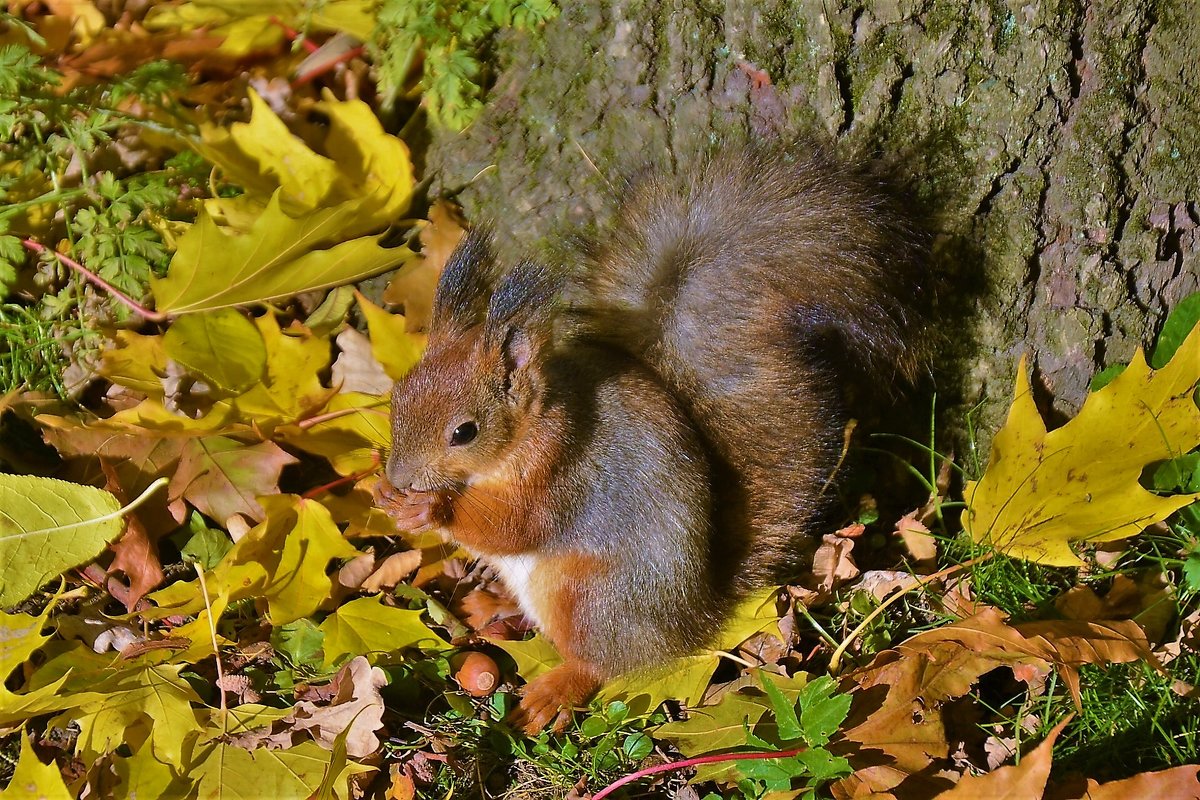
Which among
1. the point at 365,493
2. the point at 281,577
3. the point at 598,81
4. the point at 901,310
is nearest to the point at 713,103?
the point at 598,81

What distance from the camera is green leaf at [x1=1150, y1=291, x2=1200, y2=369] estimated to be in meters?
1.88

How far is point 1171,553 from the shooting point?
5.92ft

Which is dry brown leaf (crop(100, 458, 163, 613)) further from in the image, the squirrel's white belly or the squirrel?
the squirrel's white belly

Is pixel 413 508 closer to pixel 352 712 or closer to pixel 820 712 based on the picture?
pixel 352 712

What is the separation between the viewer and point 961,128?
1766mm

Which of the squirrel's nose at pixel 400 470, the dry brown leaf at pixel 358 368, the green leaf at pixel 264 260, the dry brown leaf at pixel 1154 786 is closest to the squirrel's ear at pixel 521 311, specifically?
the squirrel's nose at pixel 400 470

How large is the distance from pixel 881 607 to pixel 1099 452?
18.0 inches

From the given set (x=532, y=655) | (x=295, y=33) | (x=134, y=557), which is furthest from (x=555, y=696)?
(x=295, y=33)

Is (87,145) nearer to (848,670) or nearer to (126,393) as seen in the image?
(126,393)

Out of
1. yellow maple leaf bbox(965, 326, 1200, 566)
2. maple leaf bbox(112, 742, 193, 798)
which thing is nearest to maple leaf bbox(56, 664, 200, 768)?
maple leaf bbox(112, 742, 193, 798)

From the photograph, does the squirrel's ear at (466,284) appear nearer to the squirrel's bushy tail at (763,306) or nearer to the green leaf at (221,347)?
the squirrel's bushy tail at (763,306)

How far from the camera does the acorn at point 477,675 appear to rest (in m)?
1.82

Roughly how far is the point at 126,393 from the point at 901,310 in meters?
1.60

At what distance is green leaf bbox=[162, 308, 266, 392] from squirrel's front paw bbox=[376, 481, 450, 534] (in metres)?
0.39
